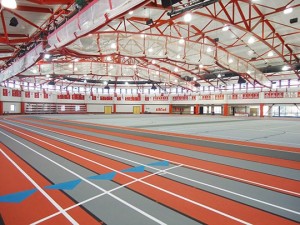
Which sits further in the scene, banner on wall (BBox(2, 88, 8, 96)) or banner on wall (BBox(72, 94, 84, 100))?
banner on wall (BBox(72, 94, 84, 100))

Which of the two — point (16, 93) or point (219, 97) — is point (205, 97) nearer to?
point (219, 97)

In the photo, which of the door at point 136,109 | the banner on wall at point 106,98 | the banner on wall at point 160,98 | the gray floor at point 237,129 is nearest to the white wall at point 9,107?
the banner on wall at point 106,98

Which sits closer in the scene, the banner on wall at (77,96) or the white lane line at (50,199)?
the white lane line at (50,199)

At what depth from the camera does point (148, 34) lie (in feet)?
43.6

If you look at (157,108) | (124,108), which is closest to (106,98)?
(124,108)

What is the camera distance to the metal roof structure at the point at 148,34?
7.86m

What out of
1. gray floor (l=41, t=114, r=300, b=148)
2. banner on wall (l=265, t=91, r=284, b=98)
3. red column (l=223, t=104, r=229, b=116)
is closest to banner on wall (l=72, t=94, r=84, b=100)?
gray floor (l=41, t=114, r=300, b=148)

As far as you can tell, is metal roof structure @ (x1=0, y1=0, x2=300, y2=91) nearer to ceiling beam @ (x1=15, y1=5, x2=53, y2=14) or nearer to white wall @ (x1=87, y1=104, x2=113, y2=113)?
ceiling beam @ (x1=15, y1=5, x2=53, y2=14)

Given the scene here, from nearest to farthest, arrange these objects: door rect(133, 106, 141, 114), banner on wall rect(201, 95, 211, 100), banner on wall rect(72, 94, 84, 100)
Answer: banner on wall rect(201, 95, 211, 100) → banner on wall rect(72, 94, 84, 100) → door rect(133, 106, 141, 114)

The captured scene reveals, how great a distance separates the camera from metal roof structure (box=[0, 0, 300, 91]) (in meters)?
7.86

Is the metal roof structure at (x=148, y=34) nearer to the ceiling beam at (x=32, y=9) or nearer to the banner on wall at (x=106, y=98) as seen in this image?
the ceiling beam at (x=32, y=9)

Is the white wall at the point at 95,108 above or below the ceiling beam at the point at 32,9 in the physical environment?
below

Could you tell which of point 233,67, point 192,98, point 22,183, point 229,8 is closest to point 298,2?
point 229,8

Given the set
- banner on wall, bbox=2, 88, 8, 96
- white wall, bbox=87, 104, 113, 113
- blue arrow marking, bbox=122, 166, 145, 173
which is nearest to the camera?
blue arrow marking, bbox=122, 166, 145, 173
